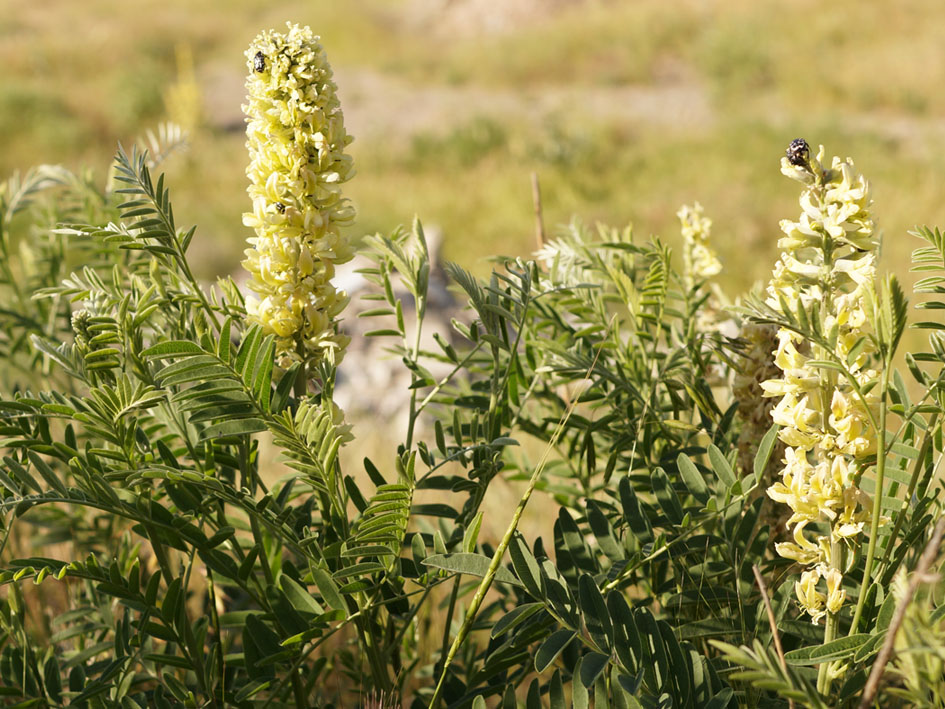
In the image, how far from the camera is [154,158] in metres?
1.28

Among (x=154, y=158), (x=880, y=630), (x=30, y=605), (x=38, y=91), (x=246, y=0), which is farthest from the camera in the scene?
(x=246, y=0)

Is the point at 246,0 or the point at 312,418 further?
the point at 246,0

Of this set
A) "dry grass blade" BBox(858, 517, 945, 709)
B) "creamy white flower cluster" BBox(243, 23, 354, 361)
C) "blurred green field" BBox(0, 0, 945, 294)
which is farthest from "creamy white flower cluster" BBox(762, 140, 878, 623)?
"blurred green field" BBox(0, 0, 945, 294)

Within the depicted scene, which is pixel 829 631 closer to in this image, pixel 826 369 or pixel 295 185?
pixel 826 369

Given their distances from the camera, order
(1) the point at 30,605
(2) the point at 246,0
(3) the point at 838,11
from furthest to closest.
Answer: (2) the point at 246,0 → (3) the point at 838,11 → (1) the point at 30,605

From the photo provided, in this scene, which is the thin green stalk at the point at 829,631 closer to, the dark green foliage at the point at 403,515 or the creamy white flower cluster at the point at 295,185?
the dark green foliage at the point at 403,515

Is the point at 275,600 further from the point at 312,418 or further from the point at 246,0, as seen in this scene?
the point at 246,0

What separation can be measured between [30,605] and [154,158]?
0.92m

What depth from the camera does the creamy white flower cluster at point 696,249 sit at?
1.28 m

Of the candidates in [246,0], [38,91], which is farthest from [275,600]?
[246,0]

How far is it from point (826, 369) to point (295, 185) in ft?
1.72

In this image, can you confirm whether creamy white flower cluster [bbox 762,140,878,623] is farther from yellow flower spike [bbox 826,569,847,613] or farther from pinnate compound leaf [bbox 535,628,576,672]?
pinnate compound leaf [bbox 535,628,576,672]

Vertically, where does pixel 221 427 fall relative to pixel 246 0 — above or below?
below

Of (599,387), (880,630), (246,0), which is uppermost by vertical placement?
(246,0)
